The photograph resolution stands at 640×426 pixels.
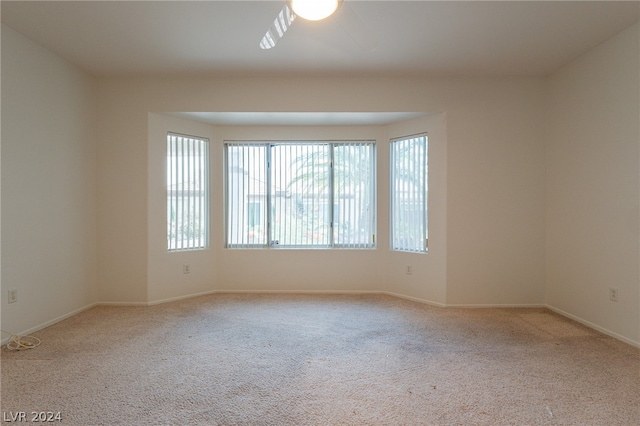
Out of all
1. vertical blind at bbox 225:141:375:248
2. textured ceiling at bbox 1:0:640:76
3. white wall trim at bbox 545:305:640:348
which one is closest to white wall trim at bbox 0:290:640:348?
white wall trim at bbox 545:305:640:348

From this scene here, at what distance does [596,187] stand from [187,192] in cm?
447

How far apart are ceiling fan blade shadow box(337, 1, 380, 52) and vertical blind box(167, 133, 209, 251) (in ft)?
8.44

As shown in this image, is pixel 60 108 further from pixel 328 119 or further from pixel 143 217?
pixel 328 119

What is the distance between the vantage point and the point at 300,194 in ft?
15.2

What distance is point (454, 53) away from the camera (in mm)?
3371

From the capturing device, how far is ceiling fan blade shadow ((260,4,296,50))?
2.19 m

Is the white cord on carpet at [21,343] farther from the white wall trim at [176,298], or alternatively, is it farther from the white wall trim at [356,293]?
the white wall trim at [176,298]

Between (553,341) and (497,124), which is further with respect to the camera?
(497,124)

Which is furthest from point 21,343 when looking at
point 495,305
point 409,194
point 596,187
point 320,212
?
point 596,187

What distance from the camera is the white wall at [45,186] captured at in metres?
2.95

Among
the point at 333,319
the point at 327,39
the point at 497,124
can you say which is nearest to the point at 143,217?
the point at 333,319

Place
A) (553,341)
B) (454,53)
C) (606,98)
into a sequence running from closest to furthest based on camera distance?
(553,341)
(606,98)
(454,53)

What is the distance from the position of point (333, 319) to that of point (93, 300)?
2.84 meters

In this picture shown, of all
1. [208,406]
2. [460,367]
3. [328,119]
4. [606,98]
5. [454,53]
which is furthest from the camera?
[328,119]
